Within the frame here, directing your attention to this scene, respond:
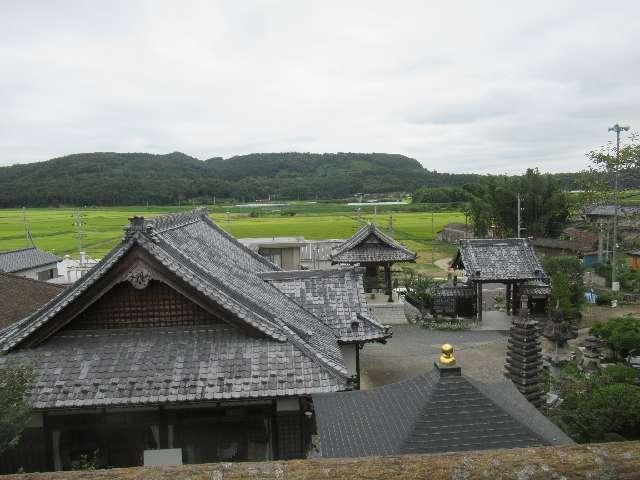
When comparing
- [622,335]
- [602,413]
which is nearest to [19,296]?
[602,413]

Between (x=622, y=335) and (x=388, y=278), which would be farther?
(x=388, y=278)

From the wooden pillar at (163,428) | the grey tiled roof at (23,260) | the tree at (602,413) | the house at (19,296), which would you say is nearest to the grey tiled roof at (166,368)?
the wooden pillar at (163,428)

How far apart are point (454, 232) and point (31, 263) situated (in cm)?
4999

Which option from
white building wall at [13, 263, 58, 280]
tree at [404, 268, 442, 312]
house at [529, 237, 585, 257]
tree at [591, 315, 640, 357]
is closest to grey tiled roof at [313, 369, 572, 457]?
tree at [591, 315, 640, 357]

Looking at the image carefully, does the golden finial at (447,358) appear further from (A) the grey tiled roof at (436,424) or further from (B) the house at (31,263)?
(B) the house at (31,263)

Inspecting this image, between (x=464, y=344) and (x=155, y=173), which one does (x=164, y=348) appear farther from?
(x=155, y=173)

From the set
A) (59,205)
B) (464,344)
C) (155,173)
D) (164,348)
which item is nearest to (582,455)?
(164,348)

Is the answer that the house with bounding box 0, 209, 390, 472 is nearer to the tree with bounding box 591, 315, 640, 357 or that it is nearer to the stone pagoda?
the stone pagoda

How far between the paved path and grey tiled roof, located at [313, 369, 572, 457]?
34.7 ft

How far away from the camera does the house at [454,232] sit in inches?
2515

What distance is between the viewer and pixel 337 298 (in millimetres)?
15000

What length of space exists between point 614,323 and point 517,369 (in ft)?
24.3

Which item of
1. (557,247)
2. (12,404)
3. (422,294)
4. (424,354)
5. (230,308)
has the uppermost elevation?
(230,308)

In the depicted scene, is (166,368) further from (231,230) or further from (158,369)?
(231,230)
